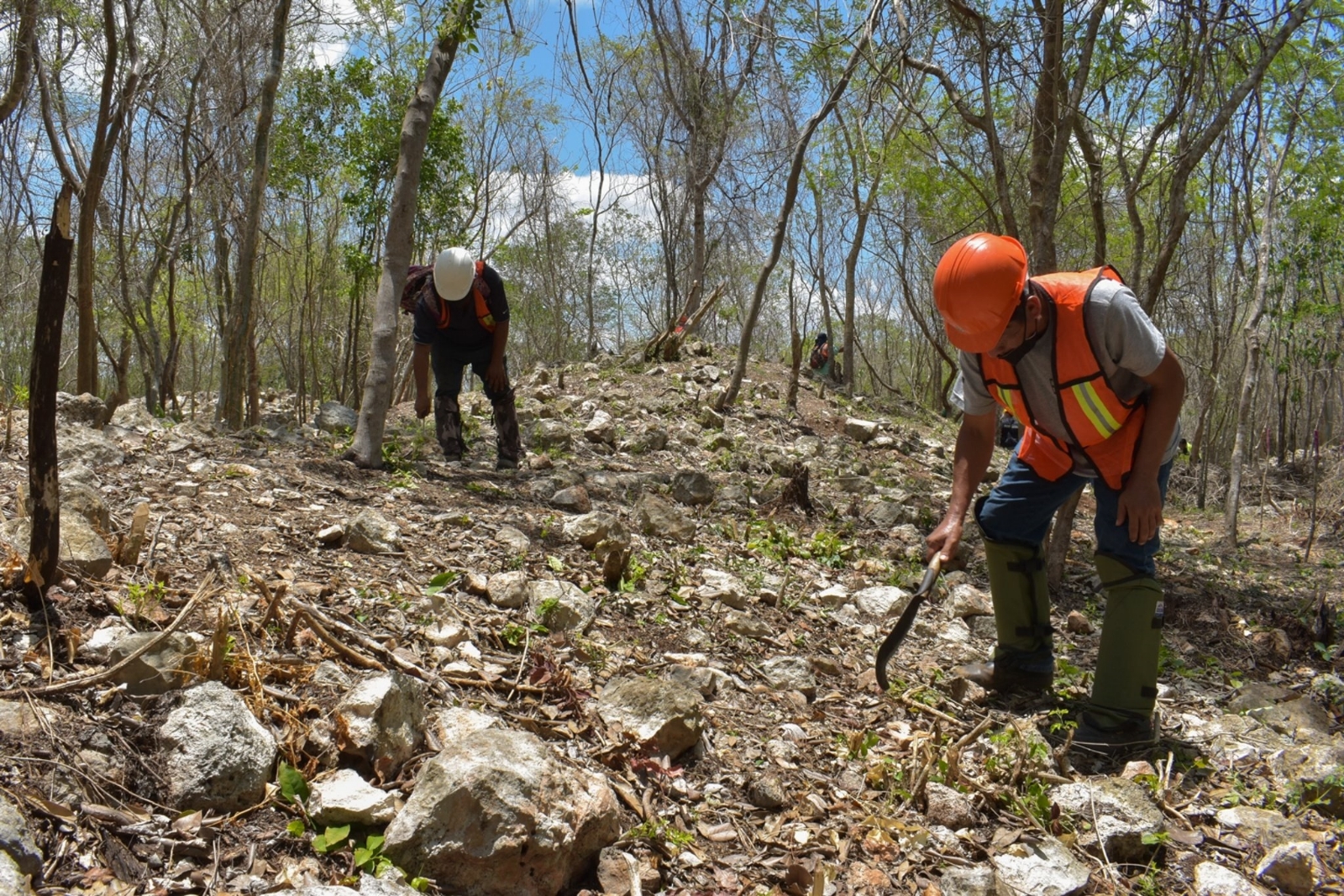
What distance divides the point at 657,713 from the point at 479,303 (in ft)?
11.4

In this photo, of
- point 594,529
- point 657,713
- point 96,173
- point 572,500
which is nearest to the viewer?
point 657,713

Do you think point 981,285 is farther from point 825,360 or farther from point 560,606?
point 825,360

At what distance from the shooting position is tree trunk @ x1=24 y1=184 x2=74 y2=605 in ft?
7.05

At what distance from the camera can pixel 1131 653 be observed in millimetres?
2859

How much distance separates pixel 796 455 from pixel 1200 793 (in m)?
4.99

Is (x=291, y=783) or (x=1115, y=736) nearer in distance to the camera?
(x=291, y=783)

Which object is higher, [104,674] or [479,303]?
[479,303]

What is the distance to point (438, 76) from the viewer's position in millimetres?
5172

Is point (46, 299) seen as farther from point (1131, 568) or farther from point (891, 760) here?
point (1131, 568)

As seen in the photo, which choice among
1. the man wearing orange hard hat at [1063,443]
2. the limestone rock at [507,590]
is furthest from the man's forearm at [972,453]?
the limestone rock at [507,590]

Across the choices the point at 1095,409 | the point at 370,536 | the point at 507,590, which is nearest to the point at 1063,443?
the point at 1095,409

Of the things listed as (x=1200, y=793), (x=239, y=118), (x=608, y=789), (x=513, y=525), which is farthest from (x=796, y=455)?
(x=239, y=118)

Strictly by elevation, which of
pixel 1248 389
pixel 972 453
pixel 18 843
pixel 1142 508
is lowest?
pixel 18 843

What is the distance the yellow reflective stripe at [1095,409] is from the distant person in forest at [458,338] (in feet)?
11.3
